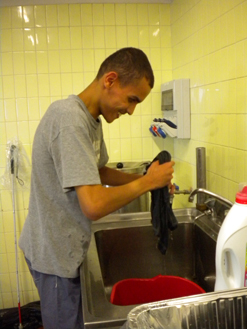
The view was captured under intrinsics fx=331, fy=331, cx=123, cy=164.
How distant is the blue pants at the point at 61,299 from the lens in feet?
3.56

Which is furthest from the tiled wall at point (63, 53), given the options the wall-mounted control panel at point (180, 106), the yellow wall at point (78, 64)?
the wall-mounted control panel at point (180, 106)

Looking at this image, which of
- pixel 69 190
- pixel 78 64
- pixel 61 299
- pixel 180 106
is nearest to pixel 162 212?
pixel 69 190

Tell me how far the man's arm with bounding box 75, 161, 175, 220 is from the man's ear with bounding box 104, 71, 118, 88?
29cm

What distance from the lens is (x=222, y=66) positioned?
1420 mm

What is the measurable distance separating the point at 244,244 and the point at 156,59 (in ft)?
5.80

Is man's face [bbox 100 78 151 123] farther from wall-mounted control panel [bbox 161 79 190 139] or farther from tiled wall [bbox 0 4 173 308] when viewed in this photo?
tiled wall [bbox 0 4 173 308]

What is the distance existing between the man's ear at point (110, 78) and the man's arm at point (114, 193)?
0.97 ft

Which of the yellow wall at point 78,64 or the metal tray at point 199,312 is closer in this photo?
the metal tray at point 199,312

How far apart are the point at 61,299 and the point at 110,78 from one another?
0.74 m

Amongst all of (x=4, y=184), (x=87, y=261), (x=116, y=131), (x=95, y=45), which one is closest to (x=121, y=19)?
(x=95, y=45)

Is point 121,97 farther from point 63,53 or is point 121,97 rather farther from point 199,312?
point 63,53

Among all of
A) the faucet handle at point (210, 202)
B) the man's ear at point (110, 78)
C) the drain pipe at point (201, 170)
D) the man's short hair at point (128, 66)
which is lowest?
the faucet handle at point (210, 202)

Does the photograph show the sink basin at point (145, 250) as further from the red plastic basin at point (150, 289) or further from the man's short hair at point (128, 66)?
the man's short hair at point (128, 66)

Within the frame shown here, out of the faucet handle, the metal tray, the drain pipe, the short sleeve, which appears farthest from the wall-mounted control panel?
the metal tray
